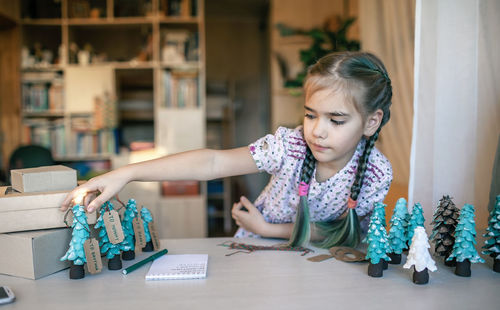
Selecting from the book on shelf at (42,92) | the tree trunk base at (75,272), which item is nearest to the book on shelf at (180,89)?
the book on shelf at (42,92)

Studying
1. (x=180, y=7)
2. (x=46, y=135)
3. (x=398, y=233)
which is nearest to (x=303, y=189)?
(x=398, y=233)

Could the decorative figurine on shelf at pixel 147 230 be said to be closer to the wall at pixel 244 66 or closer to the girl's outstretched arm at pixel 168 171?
the girl's outstretched arm at pixel 168 171

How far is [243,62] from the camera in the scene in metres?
5.49

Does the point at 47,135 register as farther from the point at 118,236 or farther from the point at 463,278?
the point at 463,278

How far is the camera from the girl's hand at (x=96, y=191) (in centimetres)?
90

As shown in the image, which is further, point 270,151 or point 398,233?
point 270,151

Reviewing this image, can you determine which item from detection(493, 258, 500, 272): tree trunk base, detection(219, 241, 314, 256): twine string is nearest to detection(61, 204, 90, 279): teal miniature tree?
detection(219, 241, 314, 256): twine string

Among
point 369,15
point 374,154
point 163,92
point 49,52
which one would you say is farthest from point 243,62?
point 374,154

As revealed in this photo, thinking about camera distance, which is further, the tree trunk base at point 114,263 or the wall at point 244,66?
the wall at point 244,66

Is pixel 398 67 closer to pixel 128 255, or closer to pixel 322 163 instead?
pixel 322 163

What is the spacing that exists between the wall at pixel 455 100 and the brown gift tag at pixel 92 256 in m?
0.87

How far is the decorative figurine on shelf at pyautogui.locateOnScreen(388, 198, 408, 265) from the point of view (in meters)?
0.93

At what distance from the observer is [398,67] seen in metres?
1.83

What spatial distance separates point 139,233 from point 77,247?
0.19 metres
